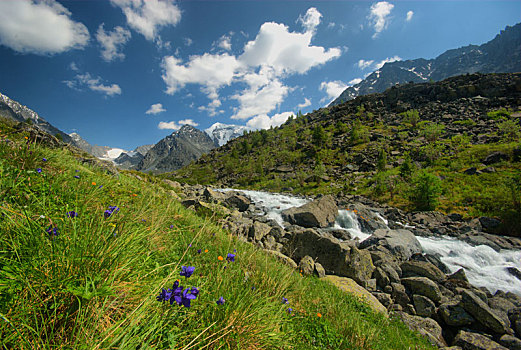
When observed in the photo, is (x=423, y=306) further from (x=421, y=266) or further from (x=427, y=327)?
(x=421, y=266)

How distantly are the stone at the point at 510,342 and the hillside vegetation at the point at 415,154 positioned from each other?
50.4 ft

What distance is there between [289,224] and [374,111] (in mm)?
89064

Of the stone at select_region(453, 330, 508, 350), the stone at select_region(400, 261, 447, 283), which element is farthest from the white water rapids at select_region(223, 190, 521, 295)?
the stone at select_region(453, 330, 508, 350)

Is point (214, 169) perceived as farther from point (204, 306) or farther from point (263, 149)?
point (204, 306)

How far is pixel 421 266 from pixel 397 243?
2810 mm

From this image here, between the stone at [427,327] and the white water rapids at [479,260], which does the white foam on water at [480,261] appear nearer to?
the white water rapids at [479,260]

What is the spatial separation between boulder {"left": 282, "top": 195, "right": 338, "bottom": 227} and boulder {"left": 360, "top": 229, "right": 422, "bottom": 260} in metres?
3.79

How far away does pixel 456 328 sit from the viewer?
646 cm

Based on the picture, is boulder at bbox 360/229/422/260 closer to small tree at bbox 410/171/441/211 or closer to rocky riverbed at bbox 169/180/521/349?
rocky riverbed at bbox 169/180/521/349

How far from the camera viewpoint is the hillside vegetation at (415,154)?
22141 millimetres

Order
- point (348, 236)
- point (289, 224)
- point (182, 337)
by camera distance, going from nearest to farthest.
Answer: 1. point (182, 337)
2. point (348, 236)
3. point (289, 224)

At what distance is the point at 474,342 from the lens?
18.1ft

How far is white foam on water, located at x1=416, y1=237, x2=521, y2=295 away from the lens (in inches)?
395

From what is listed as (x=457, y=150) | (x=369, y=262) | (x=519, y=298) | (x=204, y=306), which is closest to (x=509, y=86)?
(x=457, y=150)
